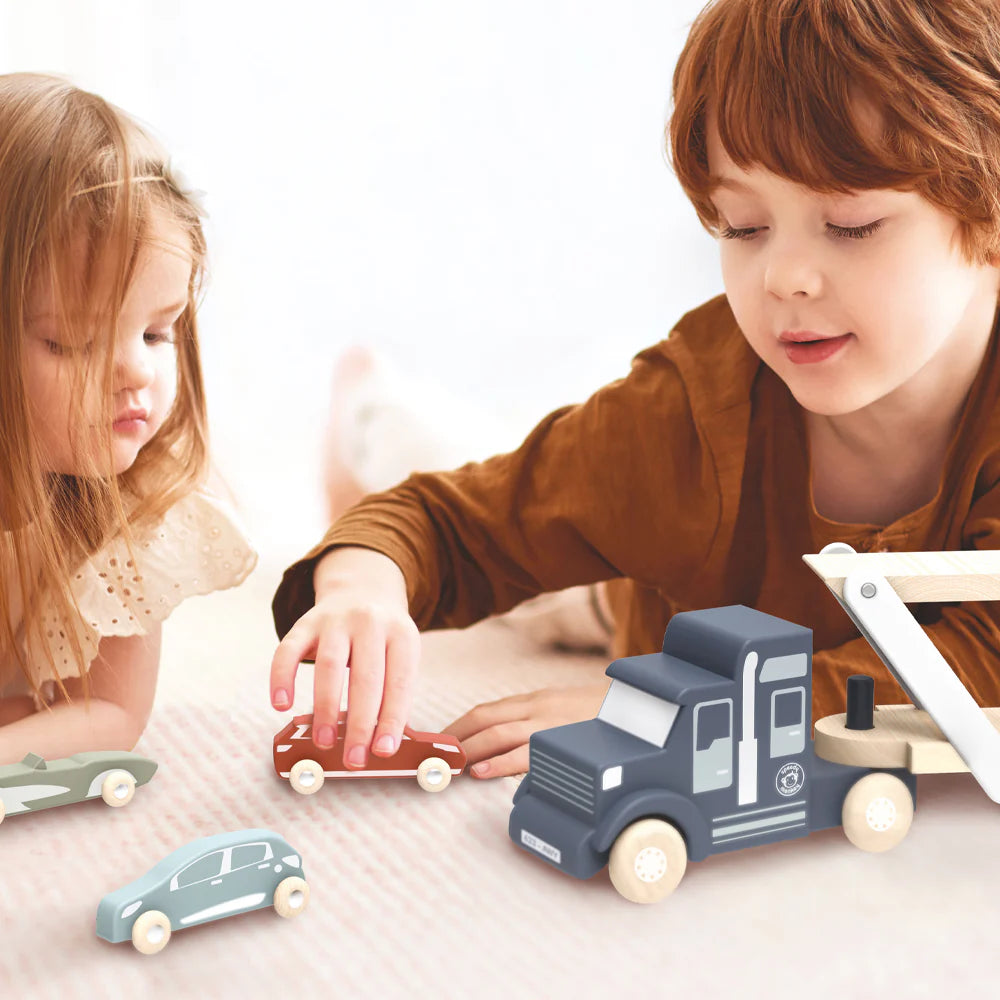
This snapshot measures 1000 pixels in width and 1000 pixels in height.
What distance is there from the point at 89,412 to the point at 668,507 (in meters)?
0.36

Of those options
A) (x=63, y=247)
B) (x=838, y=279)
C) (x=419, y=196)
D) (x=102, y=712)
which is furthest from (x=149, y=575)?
(x=419, y=196)

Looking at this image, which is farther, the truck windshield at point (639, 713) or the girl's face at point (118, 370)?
the girl's face at point (118, 370)

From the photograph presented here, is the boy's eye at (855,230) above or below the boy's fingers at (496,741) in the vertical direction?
above

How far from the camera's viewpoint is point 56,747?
2.06 ft

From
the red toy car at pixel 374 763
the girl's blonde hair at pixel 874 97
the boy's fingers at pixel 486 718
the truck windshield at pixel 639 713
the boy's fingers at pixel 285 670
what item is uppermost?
the girl's blonde hair at pixel 874 97

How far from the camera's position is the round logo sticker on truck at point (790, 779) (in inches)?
20.0

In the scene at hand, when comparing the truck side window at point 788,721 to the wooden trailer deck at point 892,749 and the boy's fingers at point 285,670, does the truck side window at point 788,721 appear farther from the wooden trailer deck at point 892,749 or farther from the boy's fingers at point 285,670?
the boy's fingers at point 285,670

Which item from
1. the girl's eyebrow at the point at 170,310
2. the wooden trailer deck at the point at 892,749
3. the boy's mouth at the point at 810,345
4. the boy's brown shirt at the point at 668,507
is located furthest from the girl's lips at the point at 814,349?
the girl's eyebrow at the point at 170,310

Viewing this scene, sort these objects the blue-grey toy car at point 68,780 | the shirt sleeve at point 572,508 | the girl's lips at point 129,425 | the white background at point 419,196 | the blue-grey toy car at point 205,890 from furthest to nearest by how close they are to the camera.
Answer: the white background at point 419,196, the shirt sleeve at point 572,508, the girl's lips at point 129,425, the blue-grey toy car at point 68,780, the blue-grey toy car at point 205,890

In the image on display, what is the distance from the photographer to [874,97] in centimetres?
61

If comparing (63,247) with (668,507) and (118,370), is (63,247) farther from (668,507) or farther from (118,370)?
(668,507)

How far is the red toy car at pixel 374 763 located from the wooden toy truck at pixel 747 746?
70 millimetres

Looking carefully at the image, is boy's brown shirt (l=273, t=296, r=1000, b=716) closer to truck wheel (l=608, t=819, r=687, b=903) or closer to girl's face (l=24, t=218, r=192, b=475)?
girl's face (l=24, t=218, r=192, b=475)

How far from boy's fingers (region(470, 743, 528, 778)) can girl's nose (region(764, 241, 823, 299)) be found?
26 cm
